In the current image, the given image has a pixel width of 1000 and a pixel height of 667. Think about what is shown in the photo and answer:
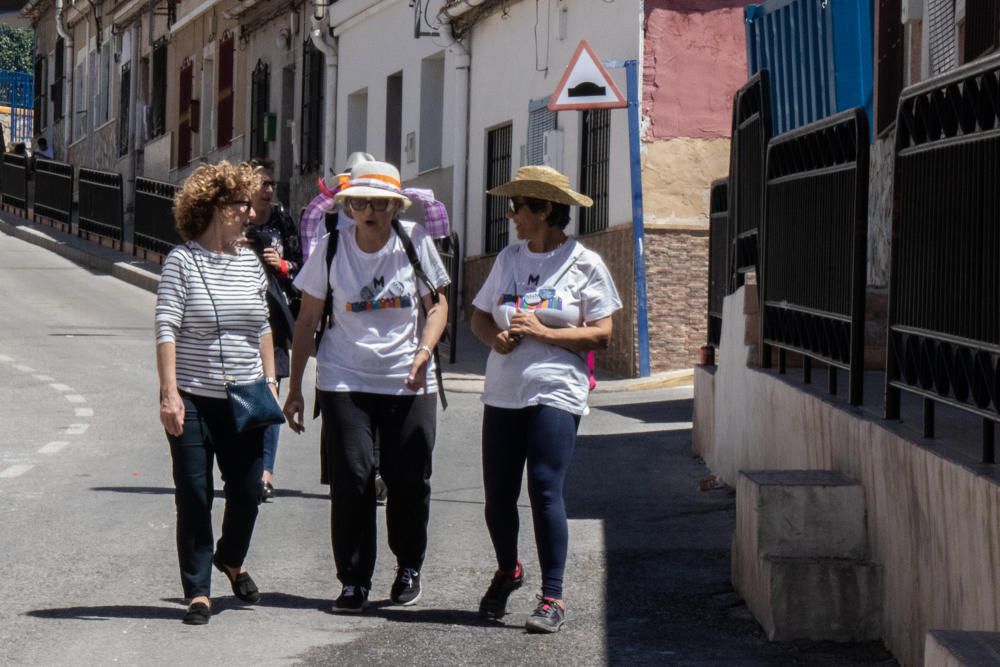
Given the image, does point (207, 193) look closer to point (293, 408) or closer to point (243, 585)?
point (293, 408)

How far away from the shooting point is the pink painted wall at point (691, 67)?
19.0 m

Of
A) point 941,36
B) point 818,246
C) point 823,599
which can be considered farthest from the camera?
point 941,36

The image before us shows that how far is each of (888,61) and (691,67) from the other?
17.0ft

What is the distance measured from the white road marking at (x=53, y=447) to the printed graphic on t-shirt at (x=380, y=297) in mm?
5701

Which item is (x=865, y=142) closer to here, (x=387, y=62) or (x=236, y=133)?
(x=387, y=62)

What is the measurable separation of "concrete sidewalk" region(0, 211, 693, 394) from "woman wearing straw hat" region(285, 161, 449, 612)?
978cm

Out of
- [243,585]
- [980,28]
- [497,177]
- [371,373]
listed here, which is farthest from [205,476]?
[497,177]

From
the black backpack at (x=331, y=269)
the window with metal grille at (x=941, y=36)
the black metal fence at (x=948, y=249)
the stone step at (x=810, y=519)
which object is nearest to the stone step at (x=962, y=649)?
the black metal fence at (x=948, y=249)

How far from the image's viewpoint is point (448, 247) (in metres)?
21.6

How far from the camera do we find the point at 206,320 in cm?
733

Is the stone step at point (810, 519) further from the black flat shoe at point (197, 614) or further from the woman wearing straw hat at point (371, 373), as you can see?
the black flat shoe at point (197, 614)

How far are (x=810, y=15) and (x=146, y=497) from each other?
16.7ft

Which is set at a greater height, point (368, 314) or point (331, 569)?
point (368, 314)

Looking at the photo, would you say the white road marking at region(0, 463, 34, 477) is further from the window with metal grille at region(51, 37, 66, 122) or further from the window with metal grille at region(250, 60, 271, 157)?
the window with metal grille at region(51, 37, 66, 122)
